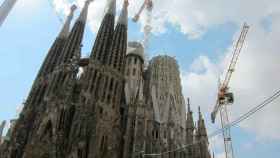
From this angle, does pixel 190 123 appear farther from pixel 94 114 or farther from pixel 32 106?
pixel 32 106

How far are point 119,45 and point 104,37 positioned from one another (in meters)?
2.96

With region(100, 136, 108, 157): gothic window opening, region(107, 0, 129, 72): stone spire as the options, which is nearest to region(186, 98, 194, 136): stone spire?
region(107, 0, 129, 72): stone spire

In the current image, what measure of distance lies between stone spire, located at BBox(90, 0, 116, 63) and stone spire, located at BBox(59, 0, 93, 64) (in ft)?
13.6

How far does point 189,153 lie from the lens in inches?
1785

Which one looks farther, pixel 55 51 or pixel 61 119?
pixel 55 51

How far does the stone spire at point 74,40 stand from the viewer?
4978cm

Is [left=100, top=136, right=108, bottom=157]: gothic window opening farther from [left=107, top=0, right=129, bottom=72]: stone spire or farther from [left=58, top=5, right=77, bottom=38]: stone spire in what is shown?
[left=58, top=5, right=77, bottom=38]: stone spire

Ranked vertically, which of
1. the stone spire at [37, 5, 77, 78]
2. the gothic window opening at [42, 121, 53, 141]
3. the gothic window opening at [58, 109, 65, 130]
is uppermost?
the stone spire at [37, 5, 77, 78]

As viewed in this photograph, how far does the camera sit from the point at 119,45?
52.2 m

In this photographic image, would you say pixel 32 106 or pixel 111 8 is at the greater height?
pixel 111 8

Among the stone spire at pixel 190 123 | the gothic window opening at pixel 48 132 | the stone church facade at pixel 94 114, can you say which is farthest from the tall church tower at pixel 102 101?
the stone spire at pixel 190 123

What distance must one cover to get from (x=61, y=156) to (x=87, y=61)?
1833 cm

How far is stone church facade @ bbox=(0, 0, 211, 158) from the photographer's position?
120 feet

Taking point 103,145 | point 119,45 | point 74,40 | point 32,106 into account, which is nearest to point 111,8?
point 119,45
